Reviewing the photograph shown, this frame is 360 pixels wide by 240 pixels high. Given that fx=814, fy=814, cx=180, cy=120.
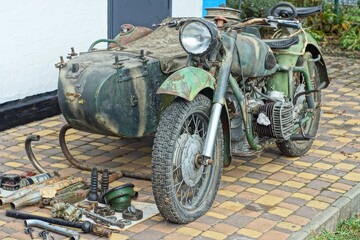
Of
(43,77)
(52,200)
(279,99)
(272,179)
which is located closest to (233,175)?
(272,179)

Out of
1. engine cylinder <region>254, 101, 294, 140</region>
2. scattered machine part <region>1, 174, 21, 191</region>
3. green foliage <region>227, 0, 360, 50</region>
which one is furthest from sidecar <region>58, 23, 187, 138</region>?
green foliage <region>227, 0, 360, 50</region>

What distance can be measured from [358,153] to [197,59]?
7.37 feet

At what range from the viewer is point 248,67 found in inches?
249

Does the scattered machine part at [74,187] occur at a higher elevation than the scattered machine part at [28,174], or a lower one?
higher

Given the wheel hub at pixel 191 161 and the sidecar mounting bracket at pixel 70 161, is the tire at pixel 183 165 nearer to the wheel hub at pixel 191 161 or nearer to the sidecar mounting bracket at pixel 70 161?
the wheel hub at pixel 191 161

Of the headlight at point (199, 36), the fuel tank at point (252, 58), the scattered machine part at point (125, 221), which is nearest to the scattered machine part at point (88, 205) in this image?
the scattered machine part at point (125, 221)

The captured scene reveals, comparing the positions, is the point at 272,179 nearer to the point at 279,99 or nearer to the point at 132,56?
the point at 279,99

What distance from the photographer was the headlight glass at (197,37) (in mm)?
5777

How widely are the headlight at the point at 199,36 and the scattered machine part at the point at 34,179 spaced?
153cm

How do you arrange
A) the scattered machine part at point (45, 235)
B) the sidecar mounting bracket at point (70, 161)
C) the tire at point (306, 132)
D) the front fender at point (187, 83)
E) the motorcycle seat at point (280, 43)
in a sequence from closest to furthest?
the scattered machine part at point (45, 235) < the front fender at point (187, 83) < the sidecar mounting bracket at point (70, 161) < the motorcycle seat at point (280, 43) < the tire at point (306, 132)

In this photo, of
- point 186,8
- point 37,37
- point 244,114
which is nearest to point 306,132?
point 244,114

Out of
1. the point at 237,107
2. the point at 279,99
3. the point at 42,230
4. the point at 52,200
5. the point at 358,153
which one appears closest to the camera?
the point at 42,230

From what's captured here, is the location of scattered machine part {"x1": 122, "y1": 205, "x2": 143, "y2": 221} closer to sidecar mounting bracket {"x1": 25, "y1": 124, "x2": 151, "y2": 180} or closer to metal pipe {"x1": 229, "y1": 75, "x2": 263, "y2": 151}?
sidecar mounting bracket {"x1": 25, "y1": 124, "x2": 151, "y2": 180}

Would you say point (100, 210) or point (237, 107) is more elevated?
point (237, 107)
